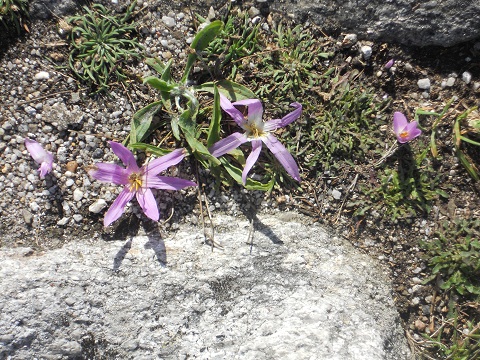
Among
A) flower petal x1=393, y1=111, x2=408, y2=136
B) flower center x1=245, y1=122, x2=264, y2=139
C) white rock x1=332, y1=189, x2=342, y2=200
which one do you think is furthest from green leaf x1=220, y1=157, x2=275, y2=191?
flower petal x1=393, y1=111, x2=408, y2=136

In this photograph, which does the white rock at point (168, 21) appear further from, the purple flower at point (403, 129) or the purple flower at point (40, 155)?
the purple flower at point (403, 129)

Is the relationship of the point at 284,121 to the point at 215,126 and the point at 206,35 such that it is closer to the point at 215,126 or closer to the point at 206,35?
the point at 215,126

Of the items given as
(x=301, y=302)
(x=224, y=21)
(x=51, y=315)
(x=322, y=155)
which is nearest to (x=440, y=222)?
(x=322, y=155)

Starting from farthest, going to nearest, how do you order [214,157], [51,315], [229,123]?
[229,123]
[214,157]
[51,315]

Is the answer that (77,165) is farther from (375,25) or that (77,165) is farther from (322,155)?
(375,25)

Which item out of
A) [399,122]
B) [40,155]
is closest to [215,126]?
[40,155]

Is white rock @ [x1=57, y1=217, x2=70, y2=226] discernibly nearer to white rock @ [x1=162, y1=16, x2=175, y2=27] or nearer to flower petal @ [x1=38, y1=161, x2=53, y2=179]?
flower petal @ [x1=38, y1=161, x2=53, y2=179]

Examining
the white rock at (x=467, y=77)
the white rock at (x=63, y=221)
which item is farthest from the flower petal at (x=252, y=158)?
the white rock at (x=467, y=77)
